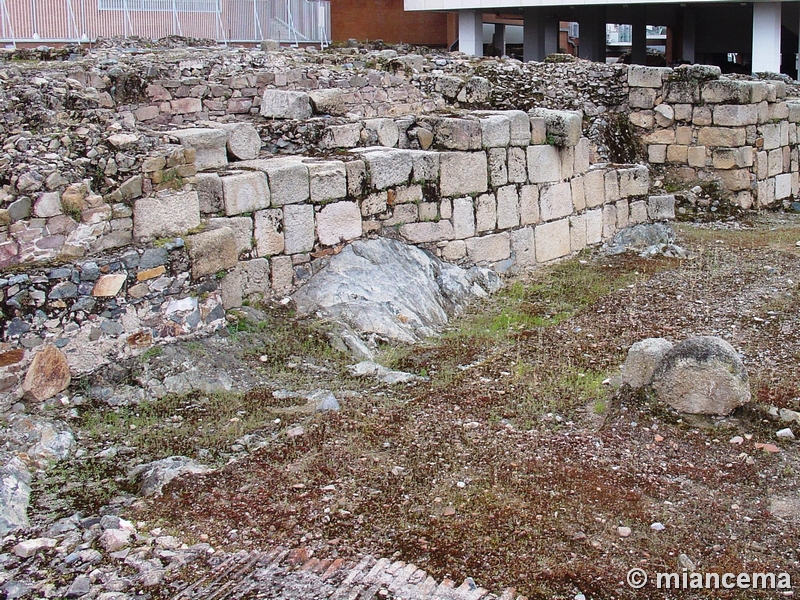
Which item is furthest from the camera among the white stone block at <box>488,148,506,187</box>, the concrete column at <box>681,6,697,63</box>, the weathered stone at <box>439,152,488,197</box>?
the concrete column at <box>681,6,697,63</box>

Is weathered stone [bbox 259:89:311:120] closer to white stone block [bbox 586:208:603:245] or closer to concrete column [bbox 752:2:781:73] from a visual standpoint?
white stone block [bbox 586:208:603:245]

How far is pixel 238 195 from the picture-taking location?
816 cm

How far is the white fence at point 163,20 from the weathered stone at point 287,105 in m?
9.09

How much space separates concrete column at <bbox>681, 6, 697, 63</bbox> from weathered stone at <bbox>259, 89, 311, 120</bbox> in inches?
950

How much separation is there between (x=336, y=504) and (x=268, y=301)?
3.39 metres

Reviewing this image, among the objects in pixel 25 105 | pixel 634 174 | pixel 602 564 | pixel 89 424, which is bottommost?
pixel 602 564

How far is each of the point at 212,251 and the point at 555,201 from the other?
5391 millimetres

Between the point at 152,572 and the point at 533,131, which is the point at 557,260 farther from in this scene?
the point at 152,572

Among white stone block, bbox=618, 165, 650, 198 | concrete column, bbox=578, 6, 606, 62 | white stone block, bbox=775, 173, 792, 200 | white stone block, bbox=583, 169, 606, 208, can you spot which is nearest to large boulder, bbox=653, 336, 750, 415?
white stone block, bbox=583, 169, 606, 208

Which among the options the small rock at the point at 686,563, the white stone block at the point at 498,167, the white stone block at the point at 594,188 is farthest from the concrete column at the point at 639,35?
the small rock at the point at 686,563

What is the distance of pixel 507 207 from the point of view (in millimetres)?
10984

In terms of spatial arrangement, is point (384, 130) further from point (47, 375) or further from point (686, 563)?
point (686, 563)

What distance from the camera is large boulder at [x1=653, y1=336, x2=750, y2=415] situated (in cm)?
660

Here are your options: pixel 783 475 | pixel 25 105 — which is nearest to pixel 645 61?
pixel 25 105
